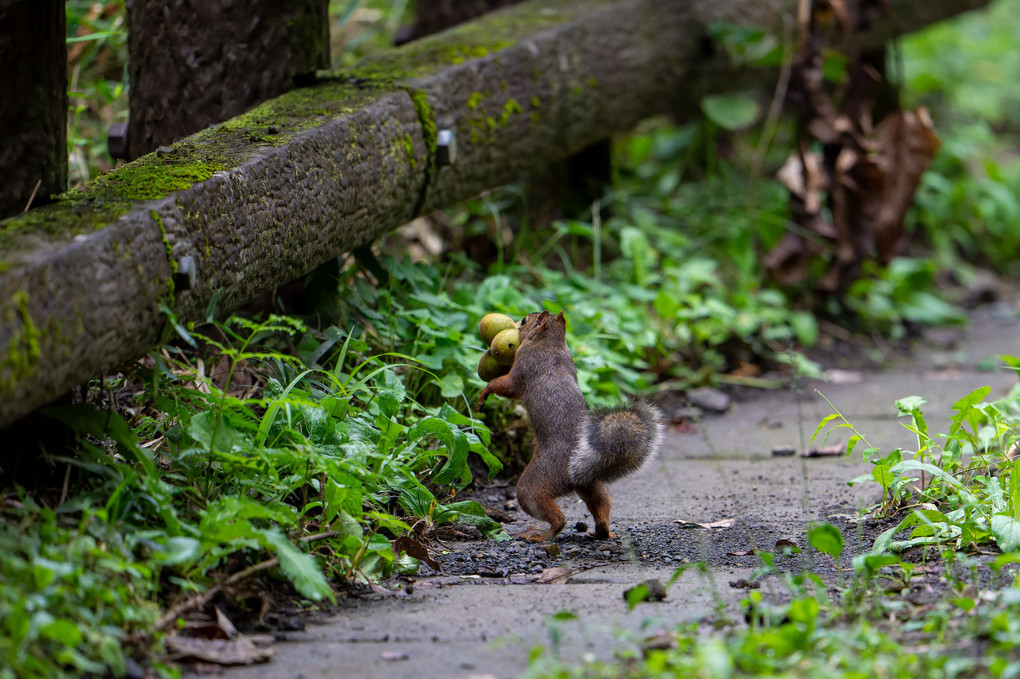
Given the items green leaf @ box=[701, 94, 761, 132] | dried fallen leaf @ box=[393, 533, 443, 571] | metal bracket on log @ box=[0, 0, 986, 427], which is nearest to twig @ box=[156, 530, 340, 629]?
dried fallen leaf @ box=[393, 533, 443, 571]

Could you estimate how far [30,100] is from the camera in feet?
8.32

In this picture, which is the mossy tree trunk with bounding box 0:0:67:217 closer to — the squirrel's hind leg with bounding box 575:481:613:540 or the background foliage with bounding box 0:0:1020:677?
the background foliage with bounding box 0:0:1020:677

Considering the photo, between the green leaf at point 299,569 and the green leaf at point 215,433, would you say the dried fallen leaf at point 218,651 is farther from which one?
the green leaf at point 215,433

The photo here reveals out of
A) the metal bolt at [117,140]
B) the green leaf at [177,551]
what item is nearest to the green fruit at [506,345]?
the green leaf at [177,551]

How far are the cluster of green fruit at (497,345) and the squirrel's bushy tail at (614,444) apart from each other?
45cm

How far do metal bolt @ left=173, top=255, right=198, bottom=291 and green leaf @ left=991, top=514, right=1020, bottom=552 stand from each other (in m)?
2.17

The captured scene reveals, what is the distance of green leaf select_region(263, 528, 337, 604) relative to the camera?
2307 millimetres

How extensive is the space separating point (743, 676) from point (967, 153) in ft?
23.5

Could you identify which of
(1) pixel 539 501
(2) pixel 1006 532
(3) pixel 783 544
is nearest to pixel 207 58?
(1) pixel 539 501

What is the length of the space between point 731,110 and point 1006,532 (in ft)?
13.0

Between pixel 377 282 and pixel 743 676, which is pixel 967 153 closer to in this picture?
pixel 377 282

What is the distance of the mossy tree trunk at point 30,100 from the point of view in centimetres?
246

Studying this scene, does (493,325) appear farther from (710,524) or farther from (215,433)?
(215,433)

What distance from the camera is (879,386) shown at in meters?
5.22
